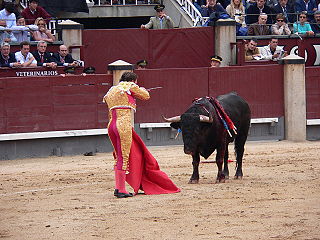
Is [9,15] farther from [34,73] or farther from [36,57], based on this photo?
[34,73]

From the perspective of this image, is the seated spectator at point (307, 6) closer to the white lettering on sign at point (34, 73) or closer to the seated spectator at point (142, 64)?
the seated spectator at point (142, 64)

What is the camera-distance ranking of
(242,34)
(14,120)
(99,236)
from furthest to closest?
1. (242,34)
2. (14,120)
3. (99,236)

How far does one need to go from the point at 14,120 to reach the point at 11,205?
5.23 meters

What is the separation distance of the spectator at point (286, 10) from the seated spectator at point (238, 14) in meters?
0.68

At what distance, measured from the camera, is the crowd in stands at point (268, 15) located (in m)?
18.8

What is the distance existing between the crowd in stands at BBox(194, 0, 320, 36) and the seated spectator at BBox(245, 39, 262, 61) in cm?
58

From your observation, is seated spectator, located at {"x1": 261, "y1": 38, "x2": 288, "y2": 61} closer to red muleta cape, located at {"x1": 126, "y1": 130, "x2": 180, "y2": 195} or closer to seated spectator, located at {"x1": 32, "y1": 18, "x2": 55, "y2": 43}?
seated spectator, located at {"x1": 32, "y1": 18, "x2": 55, "y2": 43}

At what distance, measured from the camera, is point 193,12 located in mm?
20375

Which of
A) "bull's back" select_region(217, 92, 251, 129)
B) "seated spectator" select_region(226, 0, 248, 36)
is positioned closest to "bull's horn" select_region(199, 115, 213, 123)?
"bull's back" select_region(217, 92, 251, 129)

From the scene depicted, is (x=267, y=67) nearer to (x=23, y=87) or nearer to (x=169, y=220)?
(x=23, y=87)

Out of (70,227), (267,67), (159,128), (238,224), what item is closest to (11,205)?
(70,227)

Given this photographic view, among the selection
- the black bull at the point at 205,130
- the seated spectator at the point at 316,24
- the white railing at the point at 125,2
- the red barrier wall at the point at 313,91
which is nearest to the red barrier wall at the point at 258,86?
the red barrier wall at the point at 313,91

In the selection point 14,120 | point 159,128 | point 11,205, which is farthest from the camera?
point 159,128

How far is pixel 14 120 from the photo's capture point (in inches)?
623
